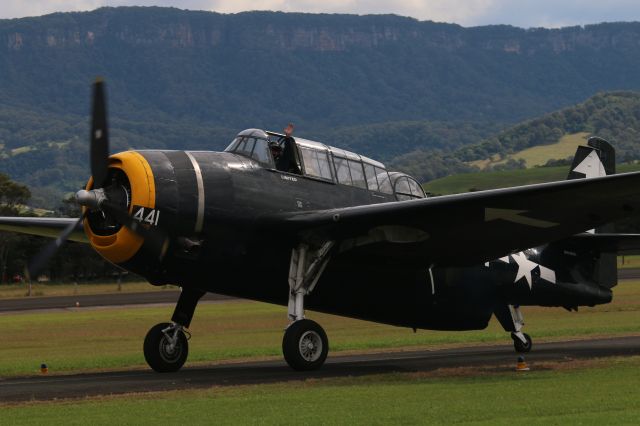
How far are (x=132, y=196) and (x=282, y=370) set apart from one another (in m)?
4.57

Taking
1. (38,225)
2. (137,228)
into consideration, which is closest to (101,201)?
(137,228)

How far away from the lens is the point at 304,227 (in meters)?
19.5

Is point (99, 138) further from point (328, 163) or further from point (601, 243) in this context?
point (601, 243)

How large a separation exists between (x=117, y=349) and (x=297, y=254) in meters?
12.1

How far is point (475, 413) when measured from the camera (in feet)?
45.0

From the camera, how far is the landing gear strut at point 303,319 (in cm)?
1938

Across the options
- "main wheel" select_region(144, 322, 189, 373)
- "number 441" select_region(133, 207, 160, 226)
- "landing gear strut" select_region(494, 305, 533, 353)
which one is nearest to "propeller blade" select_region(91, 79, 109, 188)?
"number 441" select_region(133, 207, 160, 226)

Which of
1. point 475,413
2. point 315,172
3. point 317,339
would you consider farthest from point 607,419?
point 315,172

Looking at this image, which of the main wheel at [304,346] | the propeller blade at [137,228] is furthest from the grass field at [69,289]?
the propeller blade at [137,228]

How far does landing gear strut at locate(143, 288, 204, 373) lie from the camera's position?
20516 mm

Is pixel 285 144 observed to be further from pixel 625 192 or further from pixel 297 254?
pixel 625 192

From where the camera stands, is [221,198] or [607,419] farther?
[221,198]

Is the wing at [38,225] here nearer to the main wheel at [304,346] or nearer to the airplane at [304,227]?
the airplane at [304,227]

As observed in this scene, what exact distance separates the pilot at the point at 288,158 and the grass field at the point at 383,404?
4.07m
